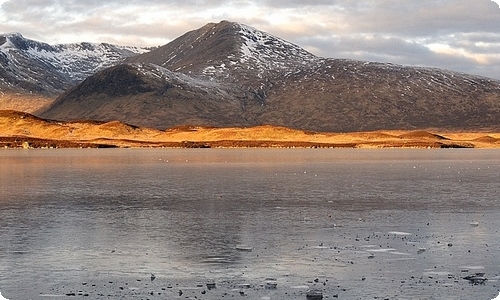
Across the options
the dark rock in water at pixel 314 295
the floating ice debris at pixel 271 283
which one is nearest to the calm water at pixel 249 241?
the floating ice debris at pixel 271 283

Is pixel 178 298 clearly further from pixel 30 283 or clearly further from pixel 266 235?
pixel 266 235

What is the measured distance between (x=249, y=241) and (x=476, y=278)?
27.0ft

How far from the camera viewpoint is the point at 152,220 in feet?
99.3

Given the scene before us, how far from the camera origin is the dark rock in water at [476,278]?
18812mm

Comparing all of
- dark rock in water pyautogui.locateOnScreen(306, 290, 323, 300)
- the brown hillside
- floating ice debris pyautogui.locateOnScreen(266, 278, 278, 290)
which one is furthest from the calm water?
the brown hillside

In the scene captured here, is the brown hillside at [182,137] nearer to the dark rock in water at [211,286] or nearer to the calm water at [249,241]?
the calm water at [249,241]

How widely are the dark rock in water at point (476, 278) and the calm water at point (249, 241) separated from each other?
8.2 inches

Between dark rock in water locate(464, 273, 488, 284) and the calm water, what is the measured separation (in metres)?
0.21

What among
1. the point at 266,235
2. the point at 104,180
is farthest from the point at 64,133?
the point at 266,235

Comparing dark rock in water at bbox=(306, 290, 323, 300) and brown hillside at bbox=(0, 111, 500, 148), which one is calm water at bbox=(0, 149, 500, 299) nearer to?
dark rock in water at bbox=(306, 290, 323, 300)

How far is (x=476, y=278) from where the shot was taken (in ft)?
62.5

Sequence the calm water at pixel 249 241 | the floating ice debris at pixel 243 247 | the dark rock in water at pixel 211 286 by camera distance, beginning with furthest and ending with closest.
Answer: the floating ice debris at pixel 243 247, the calm water at pixel 249 241, the dark rock in water at pixel 211 286

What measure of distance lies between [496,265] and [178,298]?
939cm

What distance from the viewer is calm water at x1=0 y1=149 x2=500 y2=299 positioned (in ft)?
60.7
